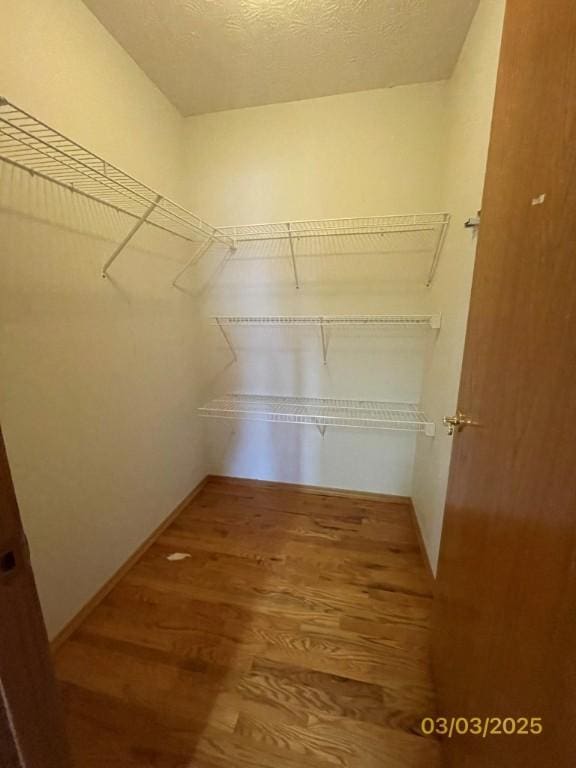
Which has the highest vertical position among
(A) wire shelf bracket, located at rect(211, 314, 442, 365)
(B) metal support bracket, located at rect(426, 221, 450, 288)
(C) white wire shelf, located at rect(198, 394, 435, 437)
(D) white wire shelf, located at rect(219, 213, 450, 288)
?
(D) white wire shelf, located at rect(219, 213, 450, 288)

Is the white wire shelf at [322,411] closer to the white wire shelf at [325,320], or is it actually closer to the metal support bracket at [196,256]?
the white wire shelf at [325,320]

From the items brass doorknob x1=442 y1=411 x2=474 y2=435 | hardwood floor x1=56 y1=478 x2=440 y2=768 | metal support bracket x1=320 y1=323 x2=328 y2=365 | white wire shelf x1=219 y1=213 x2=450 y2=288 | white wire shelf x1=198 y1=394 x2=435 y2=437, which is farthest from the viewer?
metal support bracket x1=320 y1=323 x2=328 y2=365

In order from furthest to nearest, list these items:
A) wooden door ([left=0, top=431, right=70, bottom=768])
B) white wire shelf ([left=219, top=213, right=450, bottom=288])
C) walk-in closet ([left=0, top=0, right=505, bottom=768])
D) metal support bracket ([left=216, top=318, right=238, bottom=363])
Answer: metal support bracket ([left=216, top=318, right=238, bottom=363]) < white wire shelf ([left=219, top=213, right=450, bottom=288]) < walk-in closet ([left=0, top=0, right=505, bottom=768]) < wooden door ([left=0, top=431, right=70, bottom=768])

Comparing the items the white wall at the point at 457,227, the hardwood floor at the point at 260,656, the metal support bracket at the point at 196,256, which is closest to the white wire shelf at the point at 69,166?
the metal support bracket at the point at 196,256

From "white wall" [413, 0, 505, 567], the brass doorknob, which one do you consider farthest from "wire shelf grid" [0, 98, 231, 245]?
the brass doorknob

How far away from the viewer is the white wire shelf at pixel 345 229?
182cm

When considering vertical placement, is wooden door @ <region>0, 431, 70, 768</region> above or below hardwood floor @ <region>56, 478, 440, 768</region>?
above

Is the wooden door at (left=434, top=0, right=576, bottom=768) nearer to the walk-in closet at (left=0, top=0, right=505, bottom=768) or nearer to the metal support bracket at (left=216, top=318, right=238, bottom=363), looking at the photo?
the walk-in closet at (left=0, top=0, right=505, bottom=768)

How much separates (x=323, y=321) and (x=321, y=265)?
351 mm

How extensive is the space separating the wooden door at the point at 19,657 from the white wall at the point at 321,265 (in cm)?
187

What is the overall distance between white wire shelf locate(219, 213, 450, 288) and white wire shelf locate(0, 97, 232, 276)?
0.50m

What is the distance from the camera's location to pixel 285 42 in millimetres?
1473

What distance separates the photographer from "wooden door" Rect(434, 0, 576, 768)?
19.0 inches

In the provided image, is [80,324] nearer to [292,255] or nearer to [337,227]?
[292,255]
